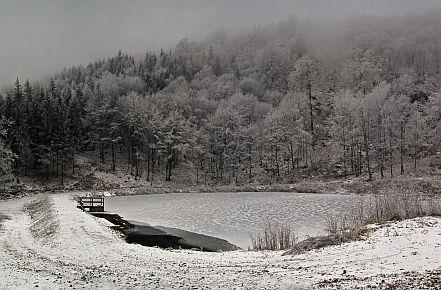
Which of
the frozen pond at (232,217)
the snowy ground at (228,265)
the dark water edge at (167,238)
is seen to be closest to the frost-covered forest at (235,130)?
the frozen pond at (232,217)

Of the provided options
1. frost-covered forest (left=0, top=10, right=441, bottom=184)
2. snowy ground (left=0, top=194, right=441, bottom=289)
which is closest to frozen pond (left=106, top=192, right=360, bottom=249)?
snowy ground (left=0, top=194, right=441, bottom=289)

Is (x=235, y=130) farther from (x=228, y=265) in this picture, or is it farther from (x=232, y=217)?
(x=228, y=265)

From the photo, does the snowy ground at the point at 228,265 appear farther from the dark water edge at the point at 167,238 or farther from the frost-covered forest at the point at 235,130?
the frost-covered forest at the point at 235,130

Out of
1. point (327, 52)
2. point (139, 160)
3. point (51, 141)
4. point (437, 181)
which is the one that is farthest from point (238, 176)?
point (327, 52)

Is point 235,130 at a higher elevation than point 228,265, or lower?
higher

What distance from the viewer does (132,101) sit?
100375 mm

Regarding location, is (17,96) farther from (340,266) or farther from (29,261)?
(340,266)

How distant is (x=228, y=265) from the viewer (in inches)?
668

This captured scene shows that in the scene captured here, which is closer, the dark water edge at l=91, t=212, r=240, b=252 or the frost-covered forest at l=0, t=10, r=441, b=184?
the dark water edge at l=91, t=212, r=240, b=252

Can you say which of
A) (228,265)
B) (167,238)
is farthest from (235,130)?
(228,265)

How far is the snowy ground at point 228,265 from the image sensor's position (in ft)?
42.5

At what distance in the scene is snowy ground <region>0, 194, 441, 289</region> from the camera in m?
13.0

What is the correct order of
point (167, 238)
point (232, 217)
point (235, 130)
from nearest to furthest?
point (167, 238), point (232, 217), point (235, 130)

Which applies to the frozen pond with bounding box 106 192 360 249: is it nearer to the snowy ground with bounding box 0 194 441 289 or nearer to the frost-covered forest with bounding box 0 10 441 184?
the snowy ground with bounding box 0 194 441 289
